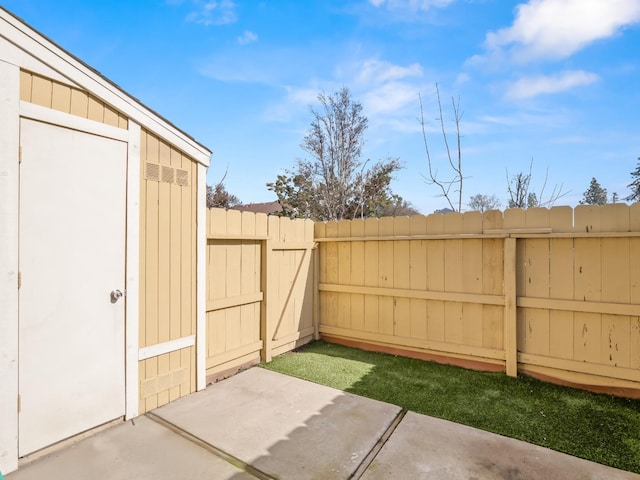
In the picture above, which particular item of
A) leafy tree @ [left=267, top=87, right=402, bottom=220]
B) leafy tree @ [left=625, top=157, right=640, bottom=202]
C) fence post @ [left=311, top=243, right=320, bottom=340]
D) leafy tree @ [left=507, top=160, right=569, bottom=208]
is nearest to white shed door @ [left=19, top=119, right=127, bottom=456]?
fence post @ [left=311, top=243, right=320, bottom=340]

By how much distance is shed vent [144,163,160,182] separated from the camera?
2.64m

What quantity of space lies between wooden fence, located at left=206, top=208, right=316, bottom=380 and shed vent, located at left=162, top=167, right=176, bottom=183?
20.6 inches

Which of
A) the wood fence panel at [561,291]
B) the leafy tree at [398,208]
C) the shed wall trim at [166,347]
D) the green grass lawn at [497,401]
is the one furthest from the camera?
the leafy tree at [398,208]

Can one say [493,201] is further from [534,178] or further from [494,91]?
[494,91]

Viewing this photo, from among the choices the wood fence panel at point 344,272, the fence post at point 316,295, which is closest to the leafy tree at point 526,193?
the wood fence panel at point 344,272

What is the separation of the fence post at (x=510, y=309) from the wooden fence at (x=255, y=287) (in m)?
2.48

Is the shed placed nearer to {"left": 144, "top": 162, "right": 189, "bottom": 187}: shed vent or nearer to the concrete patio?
{"left": 144, "top": 162, "right": 189, "bottom": 187}: shed vent

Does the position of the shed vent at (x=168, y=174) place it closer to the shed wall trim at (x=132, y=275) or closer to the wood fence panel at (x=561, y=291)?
the shed wall trim at (x=132, y=275)

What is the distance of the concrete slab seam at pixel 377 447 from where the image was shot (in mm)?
1875

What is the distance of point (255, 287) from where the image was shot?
A: 3.78 metres

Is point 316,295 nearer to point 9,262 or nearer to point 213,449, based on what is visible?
point 213,449

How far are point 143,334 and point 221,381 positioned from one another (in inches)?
42.0

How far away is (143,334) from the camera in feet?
8.49

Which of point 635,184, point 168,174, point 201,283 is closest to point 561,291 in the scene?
point 201,283
